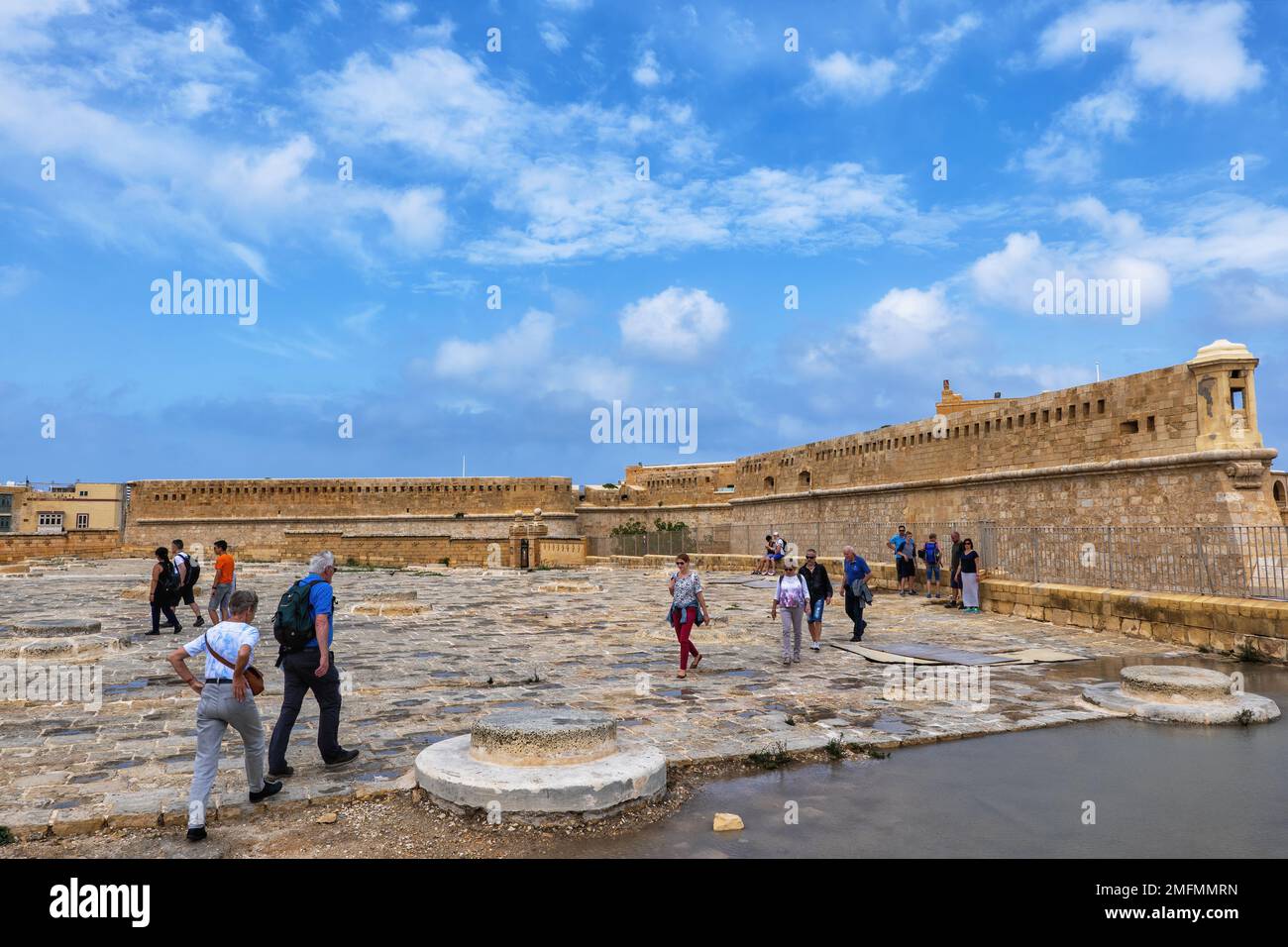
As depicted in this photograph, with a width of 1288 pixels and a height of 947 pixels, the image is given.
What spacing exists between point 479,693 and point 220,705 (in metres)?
3.26

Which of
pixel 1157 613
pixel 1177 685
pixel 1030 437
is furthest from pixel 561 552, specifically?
pixel 1177 685

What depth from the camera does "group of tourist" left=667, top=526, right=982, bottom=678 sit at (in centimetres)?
777

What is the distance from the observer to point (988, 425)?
1925 centimetres

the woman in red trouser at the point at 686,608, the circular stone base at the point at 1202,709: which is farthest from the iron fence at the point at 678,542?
the circular stone base at the point at 1202,709

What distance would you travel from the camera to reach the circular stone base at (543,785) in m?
3.85

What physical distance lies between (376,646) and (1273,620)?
1012 centimetres

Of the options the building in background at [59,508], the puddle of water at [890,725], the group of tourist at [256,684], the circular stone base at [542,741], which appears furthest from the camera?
the building in background at [59,508]

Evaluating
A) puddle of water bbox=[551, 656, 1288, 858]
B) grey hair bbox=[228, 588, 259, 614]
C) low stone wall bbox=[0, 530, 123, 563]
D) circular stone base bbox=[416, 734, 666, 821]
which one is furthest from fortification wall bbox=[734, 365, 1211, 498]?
low stone wall bbox=[0, 530, 123, 563]

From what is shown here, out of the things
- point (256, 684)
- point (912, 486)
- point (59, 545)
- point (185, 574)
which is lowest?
point (256, 684)

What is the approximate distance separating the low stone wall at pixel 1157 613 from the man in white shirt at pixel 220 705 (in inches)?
380

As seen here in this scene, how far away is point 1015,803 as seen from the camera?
4.03m

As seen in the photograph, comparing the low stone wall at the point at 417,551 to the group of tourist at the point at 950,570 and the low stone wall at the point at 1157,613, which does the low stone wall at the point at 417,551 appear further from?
the low stone wall at the point at 1157,613

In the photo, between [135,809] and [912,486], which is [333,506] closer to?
[912,486]
